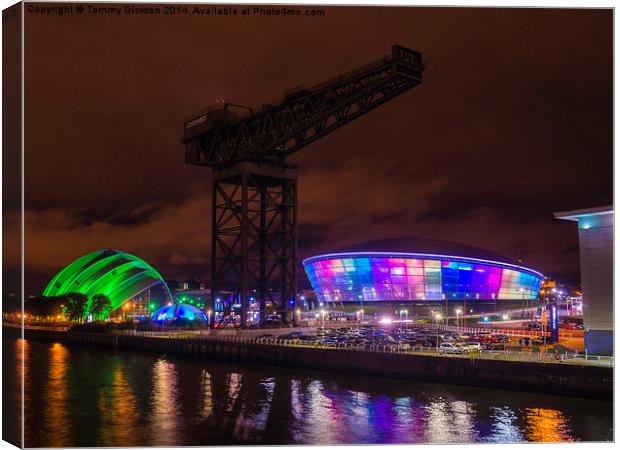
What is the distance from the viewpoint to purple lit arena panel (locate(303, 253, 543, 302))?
98938 mm

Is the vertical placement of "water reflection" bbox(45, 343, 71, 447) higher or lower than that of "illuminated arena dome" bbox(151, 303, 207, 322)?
lower

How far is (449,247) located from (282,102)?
64084 mm

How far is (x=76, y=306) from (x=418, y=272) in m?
51.5

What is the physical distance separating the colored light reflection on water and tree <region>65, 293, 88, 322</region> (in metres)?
61.9

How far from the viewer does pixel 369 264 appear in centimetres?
10088

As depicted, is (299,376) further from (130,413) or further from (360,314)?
(360,314)

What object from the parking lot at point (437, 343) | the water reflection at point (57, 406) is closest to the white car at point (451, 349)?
the parking lot at point (437, 343)

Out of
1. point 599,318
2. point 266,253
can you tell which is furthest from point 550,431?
point 266,253

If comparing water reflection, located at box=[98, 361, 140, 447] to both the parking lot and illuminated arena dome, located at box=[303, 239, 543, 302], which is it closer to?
the parking lot

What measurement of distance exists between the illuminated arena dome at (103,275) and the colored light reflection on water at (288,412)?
62215 mm

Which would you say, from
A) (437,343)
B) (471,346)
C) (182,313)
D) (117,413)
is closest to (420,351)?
(437,343)

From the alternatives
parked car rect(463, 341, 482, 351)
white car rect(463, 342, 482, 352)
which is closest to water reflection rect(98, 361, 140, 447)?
white car rect(463, 342, 482, 352)

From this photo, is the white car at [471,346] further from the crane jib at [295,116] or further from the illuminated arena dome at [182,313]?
the illuminated arena dome at [182,313]

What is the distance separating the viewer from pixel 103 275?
4045 inches
